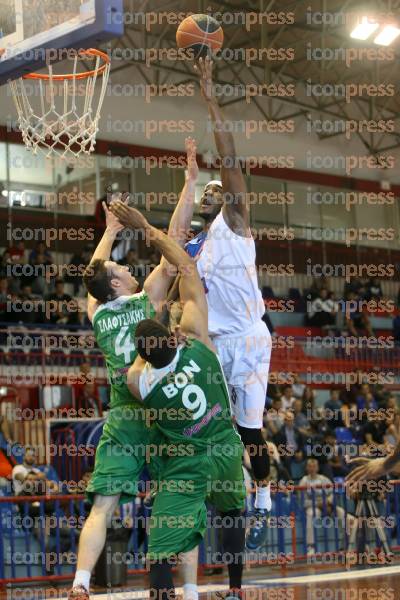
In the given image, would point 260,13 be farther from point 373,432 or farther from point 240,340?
point 240,340

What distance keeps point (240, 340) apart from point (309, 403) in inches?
453

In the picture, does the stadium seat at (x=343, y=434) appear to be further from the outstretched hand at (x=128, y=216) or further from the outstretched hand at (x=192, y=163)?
the outstretched hand at (x=128, y=216)

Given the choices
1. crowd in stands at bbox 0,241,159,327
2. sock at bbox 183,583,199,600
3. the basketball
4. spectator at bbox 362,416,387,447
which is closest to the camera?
sock at bbox 183,583,199,600

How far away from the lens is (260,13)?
74.2 ft

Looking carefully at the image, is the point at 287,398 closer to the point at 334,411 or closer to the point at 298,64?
the point at 334,411

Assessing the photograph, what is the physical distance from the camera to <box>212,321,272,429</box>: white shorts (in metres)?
7.74

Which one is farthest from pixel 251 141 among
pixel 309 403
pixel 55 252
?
pixel 309 403

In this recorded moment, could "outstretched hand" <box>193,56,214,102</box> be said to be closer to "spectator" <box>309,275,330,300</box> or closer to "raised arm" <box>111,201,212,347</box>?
"raised arm" <box>111,201,212,347</box>

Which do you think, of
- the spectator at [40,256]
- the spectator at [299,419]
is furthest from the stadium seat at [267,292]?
the spectator at [299,419]

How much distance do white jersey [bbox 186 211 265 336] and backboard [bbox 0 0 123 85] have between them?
64.2 inches

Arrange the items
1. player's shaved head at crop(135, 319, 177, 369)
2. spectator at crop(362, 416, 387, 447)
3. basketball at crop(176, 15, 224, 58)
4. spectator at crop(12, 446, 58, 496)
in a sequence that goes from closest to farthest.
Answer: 1. player's shaved head at crop(135, 319, 177, 369)
2. basketball at crop(176, 15, 224, 58)
3. spectator at crop(12, 446, 58, 496)
4. spectator at crop(362, 416, 387, 447)

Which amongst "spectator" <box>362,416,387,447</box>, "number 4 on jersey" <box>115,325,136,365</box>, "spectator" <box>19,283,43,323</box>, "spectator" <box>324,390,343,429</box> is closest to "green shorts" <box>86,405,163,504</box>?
"number 4 on jersey" <box>115,325,136,365</box>

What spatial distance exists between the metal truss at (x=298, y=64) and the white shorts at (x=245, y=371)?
14889 millimetres

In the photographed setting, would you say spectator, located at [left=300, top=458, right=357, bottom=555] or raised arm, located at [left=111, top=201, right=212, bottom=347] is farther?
spectator, located at [left=300, top=458, right=357, bottom=555]
